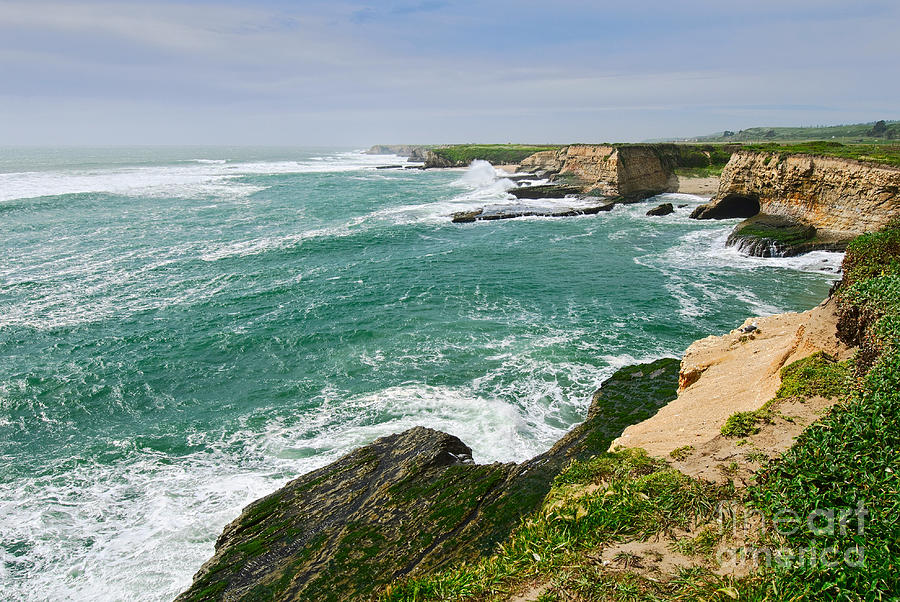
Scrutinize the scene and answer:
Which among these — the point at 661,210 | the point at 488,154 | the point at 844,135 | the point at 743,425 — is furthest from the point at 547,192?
the point at 844,135

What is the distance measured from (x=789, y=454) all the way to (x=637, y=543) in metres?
2.26

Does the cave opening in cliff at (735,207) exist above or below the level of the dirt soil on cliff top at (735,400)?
above

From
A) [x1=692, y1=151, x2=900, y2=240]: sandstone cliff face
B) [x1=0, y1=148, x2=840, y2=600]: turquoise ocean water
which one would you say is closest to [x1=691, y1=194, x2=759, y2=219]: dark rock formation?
[x1=692, y1=151, x2=900, y2=240]: sandstone cliff face

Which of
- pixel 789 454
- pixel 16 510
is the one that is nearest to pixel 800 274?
pixel 789 454

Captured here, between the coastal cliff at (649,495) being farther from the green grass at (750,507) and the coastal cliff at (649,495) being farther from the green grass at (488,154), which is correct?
the green grass at (488,154)

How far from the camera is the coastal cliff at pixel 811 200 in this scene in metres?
28.4

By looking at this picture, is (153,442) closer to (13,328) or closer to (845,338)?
(13,328)

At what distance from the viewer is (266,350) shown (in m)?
19.6

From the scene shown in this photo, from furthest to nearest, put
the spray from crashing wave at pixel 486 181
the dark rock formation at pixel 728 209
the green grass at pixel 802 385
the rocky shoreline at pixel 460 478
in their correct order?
1. the spray from crashing wave at pixel 486 181
2. the dark rock formation at pixel 728 209
3. the rocky shoreline at pixel 460 478
4. the green grass at pixel 802 385

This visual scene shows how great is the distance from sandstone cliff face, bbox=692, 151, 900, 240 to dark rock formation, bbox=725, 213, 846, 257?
49cm

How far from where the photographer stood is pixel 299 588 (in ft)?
26.3

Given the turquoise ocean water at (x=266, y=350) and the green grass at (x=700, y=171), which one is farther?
the green grass at (x=700, y=171)

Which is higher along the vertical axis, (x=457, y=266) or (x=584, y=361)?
(x=457, y=266)

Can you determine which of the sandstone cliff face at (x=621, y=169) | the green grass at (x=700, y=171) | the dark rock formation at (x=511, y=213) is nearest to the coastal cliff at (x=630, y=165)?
the sandstone cliff face at (x=621, y=169)
